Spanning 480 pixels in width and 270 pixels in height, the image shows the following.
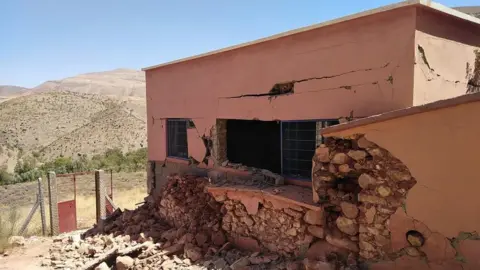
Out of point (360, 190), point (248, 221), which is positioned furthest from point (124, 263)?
point (360, 190)

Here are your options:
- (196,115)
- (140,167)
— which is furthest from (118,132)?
(196,115)

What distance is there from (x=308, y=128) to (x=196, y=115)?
11.3 ft

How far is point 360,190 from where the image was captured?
5.26 metres

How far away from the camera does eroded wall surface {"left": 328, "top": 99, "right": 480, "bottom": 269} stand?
13.1ft

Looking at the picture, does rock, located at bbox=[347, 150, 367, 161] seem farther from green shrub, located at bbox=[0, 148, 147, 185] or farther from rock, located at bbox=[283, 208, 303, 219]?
green shrub, located at bbox=[0, 148, 147, 185]

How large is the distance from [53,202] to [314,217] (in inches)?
370

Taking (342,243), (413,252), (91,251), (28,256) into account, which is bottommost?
(28,256)

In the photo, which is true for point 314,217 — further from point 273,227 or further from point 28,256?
point 28,256

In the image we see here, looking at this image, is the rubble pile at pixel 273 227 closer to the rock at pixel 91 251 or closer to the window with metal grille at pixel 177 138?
the rock at pixel 91 251

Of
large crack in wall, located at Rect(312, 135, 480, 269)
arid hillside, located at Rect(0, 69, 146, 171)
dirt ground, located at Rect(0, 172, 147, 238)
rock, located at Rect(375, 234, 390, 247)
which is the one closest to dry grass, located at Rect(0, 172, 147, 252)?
dirt ground, located at Rect(0, 172, 147, 238)

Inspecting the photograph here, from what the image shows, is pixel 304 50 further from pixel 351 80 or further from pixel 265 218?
pixel 265 218

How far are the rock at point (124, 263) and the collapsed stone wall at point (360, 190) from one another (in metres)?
3.98

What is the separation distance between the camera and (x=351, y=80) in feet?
19.4

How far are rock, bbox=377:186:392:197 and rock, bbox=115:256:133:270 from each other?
4974 mm
